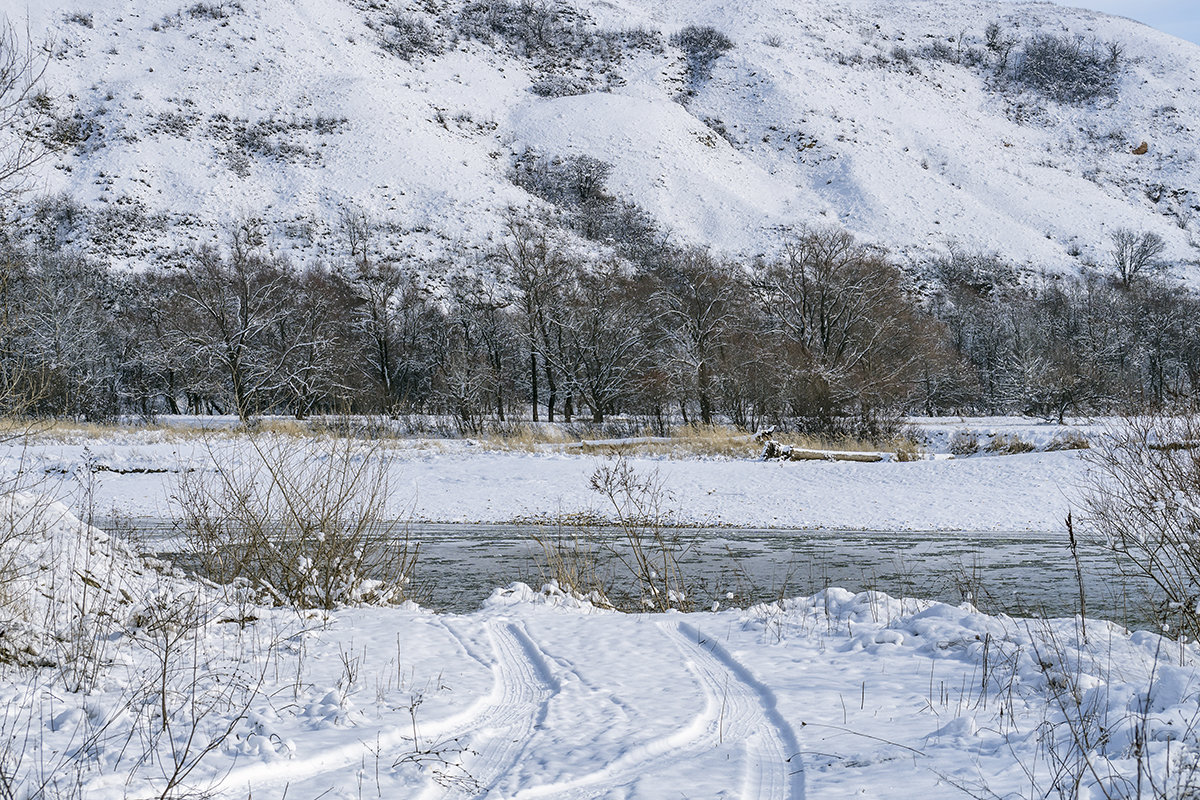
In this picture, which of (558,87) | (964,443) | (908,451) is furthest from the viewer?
(558,87)

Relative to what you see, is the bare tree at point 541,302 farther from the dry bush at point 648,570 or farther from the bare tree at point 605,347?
the dry bush at point 648,570

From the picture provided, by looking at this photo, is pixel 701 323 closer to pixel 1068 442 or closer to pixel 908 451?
pixel 908 451

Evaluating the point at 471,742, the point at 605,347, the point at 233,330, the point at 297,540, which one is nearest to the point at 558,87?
the point at 605,347

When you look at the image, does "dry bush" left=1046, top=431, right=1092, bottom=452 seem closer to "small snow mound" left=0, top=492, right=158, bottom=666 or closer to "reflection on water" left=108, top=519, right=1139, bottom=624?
"reflection on water" left=108, top=519, right=1139, bottom=624

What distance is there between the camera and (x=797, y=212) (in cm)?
6819

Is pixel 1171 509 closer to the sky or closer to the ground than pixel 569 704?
closer to the sky

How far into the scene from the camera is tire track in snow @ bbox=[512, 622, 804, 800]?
147 inches

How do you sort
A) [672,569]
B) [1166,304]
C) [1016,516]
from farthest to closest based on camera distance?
[1166,304], [1016,516], [672,569]

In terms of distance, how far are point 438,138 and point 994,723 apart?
72.8 meters

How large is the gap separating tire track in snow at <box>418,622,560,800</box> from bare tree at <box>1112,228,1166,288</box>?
228 feet

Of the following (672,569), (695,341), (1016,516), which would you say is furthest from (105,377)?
(1016,516)

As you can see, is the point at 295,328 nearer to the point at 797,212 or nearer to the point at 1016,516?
the point at 1016,516

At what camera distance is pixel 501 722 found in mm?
4801

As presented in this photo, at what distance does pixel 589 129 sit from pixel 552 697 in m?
77.8
